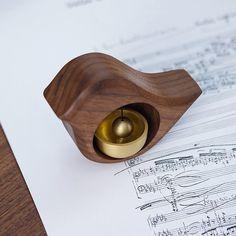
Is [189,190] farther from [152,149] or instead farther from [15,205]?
[15,205]

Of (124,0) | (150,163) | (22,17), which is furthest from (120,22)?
(150,163)

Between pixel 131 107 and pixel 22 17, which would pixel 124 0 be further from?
pixel 131 107

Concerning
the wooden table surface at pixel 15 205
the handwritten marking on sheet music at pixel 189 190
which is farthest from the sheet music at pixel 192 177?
the wooden table surface at pixel 15 205

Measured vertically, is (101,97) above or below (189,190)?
above

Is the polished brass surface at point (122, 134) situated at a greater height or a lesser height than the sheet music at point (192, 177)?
greater

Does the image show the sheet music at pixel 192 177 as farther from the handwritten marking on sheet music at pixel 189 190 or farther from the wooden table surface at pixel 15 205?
the wooden table surface at pixel 15 205

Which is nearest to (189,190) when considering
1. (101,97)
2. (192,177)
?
(192,177)

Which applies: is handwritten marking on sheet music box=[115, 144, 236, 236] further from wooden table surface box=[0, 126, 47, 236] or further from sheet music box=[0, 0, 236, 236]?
wooden table surface box=[0, 126, 47, 236]
